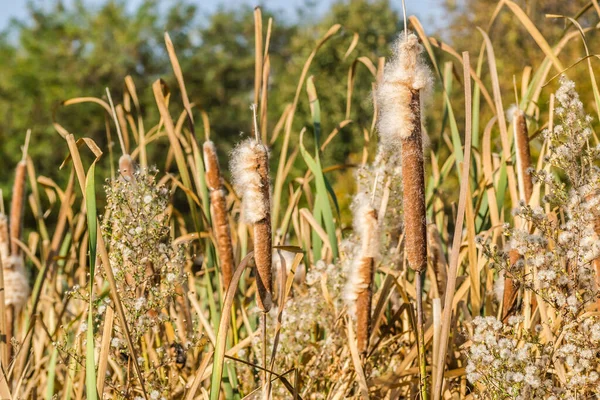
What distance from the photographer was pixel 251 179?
5.15ft

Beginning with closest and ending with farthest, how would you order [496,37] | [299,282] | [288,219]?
1. [288,219]
2. [299,282]
3. [496,37]

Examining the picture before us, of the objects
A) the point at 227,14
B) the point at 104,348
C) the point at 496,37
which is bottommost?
the point at 104,348

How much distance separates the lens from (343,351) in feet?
7.07

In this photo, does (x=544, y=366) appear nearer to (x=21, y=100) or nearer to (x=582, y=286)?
(x=582, y=286)

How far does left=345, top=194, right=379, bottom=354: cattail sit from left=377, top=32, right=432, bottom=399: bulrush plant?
0.28 meters

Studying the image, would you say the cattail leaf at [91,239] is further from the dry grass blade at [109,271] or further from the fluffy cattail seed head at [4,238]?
the fluffy cattail seed head at [4,238]

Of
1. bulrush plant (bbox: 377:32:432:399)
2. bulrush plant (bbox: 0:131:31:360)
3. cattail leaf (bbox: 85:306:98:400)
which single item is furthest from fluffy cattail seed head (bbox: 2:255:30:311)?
bulrush plant (bbox: 377:32:432:399)

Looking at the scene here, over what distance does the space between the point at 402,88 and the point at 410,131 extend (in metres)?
0.09

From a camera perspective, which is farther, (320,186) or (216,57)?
(216,57)

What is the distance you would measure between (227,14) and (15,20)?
10.0 metres

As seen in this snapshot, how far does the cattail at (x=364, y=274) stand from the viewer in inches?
67.7

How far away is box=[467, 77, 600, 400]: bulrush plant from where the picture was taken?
1429 millimetres

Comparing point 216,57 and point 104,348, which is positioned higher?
point 216,57

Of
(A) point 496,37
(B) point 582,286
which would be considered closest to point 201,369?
(B) point 582,286
